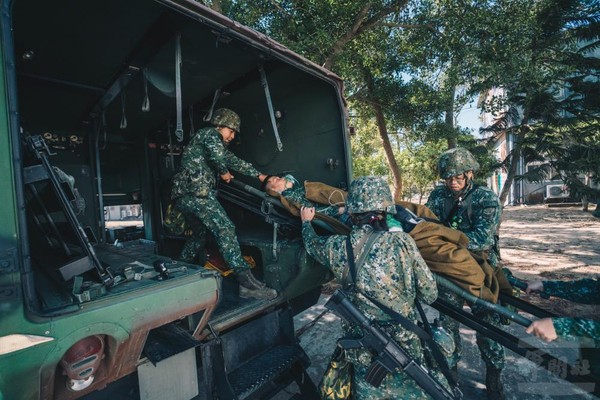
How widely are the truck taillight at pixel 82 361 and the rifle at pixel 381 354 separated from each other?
1304mm

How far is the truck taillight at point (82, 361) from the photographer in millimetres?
1338

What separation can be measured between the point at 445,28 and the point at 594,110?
23.4ft

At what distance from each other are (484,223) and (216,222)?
2.44 metres

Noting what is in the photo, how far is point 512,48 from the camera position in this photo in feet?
19.1

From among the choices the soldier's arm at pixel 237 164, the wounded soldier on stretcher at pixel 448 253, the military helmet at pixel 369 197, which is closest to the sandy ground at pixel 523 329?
the wounded soldier on stretcher at pixel 448 253

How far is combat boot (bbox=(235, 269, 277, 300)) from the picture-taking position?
2.68 metres

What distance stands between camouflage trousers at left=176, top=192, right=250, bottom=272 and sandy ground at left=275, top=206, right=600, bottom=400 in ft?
3.83

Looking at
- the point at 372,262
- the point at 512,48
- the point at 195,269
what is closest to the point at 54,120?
the point at 195,269

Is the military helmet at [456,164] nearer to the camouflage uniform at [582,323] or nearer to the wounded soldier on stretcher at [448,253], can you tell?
the wounded soldier on stretcher at [448,253]

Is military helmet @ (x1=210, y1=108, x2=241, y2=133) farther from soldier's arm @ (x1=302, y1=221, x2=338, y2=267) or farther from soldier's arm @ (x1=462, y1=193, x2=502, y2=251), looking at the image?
soldier's arm @ (x1=462, y1=193, x2=502, y2=251)

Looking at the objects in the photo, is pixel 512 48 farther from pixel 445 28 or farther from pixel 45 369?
pixel 45 369

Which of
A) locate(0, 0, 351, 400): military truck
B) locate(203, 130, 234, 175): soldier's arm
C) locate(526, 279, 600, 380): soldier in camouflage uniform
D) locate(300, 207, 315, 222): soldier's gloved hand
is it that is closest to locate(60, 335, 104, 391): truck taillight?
locate(0, 0, 351, 400): military truck

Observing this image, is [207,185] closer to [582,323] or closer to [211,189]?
[211,189]

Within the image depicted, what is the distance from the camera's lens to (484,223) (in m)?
2.68
